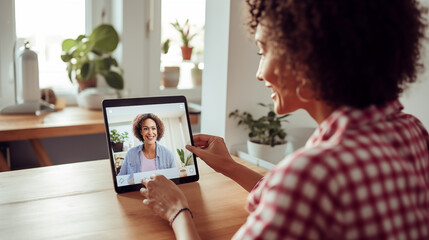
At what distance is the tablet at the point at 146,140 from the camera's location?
3.81 ft

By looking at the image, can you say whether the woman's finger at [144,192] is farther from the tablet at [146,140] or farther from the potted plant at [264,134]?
the potted plant at [264,134]

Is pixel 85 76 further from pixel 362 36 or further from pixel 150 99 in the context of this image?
pixel 362 36

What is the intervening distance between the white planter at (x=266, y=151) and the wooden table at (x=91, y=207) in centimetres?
30

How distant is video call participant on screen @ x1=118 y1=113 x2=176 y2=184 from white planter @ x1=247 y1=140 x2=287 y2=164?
47 cm

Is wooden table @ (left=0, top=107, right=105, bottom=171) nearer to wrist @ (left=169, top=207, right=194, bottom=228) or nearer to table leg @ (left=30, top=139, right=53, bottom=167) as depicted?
table leg @ (left=30, top=139, right=53, bottom=167)

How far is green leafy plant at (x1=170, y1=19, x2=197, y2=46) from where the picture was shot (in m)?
2.63

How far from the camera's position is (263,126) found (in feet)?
5.32

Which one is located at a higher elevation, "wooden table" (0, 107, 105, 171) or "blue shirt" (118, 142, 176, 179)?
"blue shirt" (118, 142, 176, 179)

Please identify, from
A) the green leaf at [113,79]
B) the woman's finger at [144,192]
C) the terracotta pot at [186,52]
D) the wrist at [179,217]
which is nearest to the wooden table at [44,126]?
the green leaf at [113,79]

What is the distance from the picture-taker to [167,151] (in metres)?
1.21

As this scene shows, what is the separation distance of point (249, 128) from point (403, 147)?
3.47 feet

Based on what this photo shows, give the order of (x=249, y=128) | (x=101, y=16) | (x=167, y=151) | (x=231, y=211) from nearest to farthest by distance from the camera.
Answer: (x=231, y=211) < (x=167, y=151) < (x=249, y=128) < (x=101, y=16)

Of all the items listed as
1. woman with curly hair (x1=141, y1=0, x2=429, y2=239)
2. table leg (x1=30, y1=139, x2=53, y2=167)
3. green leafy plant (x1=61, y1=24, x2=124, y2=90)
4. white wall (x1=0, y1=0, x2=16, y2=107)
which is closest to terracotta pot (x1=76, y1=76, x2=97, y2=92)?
green leafy plant (x1=61, y1=24, x2=124, y2=90)

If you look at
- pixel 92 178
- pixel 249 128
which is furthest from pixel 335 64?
pixel 249 128
